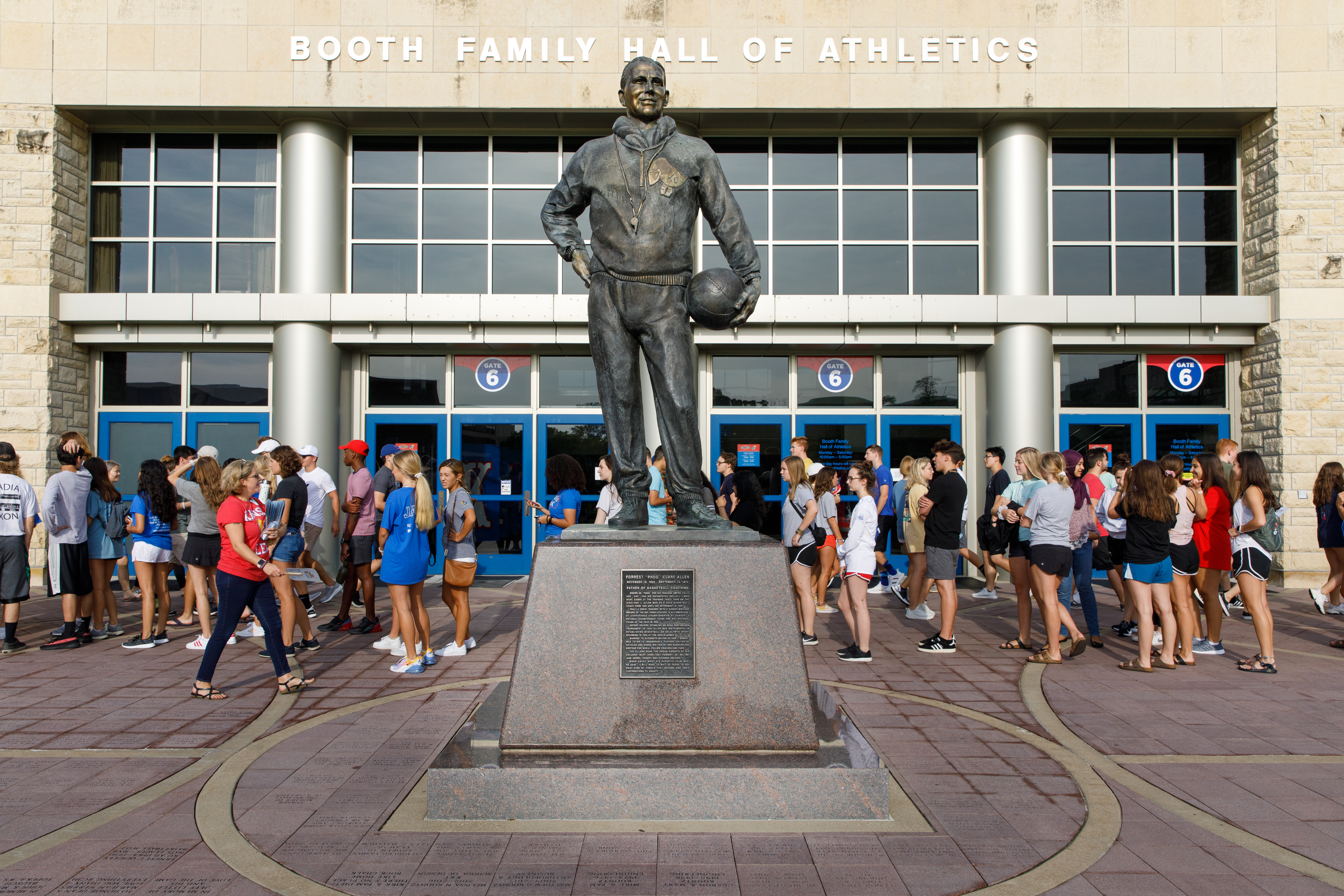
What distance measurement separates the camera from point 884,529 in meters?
11.9

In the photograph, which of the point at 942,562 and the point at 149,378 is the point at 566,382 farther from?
the point at 942,562

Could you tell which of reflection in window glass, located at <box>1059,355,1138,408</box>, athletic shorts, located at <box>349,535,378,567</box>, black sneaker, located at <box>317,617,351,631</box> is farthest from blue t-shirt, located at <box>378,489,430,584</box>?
reflection in window glass, located at <box>1059,355,1138,408</box>

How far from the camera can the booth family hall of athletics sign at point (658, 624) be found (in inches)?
166

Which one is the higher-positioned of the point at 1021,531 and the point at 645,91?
the point at 645,91

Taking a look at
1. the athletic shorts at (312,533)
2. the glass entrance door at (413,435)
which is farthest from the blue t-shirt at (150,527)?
the glass entrance door at (413,435)

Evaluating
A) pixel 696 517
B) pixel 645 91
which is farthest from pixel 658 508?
pixel 645 91

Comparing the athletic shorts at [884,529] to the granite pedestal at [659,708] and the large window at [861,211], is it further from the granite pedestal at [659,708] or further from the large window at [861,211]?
the granite pedestal at [659,708]

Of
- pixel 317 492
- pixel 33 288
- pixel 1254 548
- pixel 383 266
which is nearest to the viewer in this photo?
pixel 1254 548

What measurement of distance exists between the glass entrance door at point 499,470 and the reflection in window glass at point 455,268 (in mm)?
2044

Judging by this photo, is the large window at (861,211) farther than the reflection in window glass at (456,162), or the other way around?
the reflection in window glass at (456,162)

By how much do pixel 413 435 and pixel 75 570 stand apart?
5818 mm

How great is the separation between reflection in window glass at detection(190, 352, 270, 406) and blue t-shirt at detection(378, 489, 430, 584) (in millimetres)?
7477

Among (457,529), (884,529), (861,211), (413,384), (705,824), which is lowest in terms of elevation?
(705,824)

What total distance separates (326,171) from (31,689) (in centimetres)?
875
